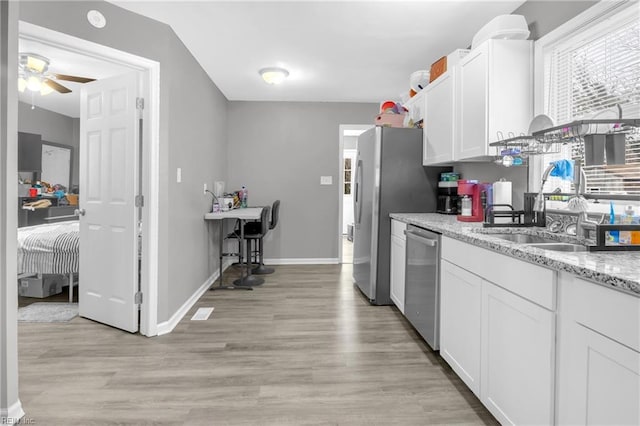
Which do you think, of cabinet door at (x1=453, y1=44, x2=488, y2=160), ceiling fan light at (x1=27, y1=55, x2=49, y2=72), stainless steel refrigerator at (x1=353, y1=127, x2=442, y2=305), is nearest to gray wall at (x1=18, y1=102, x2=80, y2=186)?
ceiling fan light at (x1=27, y1=55, x2=49, y2=72)

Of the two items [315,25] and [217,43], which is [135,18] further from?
[315,25]

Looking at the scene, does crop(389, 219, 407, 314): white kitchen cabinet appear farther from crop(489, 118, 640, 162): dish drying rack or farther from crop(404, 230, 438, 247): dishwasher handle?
crop(489, 118, 640, 162): dish drying rack

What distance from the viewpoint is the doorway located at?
17.6 ft

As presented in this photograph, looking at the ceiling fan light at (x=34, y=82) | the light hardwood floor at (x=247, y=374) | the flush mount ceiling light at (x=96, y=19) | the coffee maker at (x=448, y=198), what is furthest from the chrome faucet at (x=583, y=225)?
the ceiling fan light at (x=34, y=82)

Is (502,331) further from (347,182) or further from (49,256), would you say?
(347,182)

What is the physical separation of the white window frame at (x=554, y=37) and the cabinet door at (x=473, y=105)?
33 centimetres

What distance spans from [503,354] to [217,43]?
3233mm

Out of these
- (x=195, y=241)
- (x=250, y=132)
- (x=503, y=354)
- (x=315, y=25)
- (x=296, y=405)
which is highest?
(x=315, y=25)

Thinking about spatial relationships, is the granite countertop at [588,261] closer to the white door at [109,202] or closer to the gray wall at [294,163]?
the white door at [109,202]

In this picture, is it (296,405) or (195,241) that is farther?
(195,241)

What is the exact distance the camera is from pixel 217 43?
3.24 metres

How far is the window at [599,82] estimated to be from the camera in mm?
1762

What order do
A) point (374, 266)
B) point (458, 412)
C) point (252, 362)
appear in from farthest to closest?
1. point (374, 266)
2. point (252, 362)
3. point (458, 412)

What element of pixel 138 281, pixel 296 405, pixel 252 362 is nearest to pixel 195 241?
pixel 138 281
